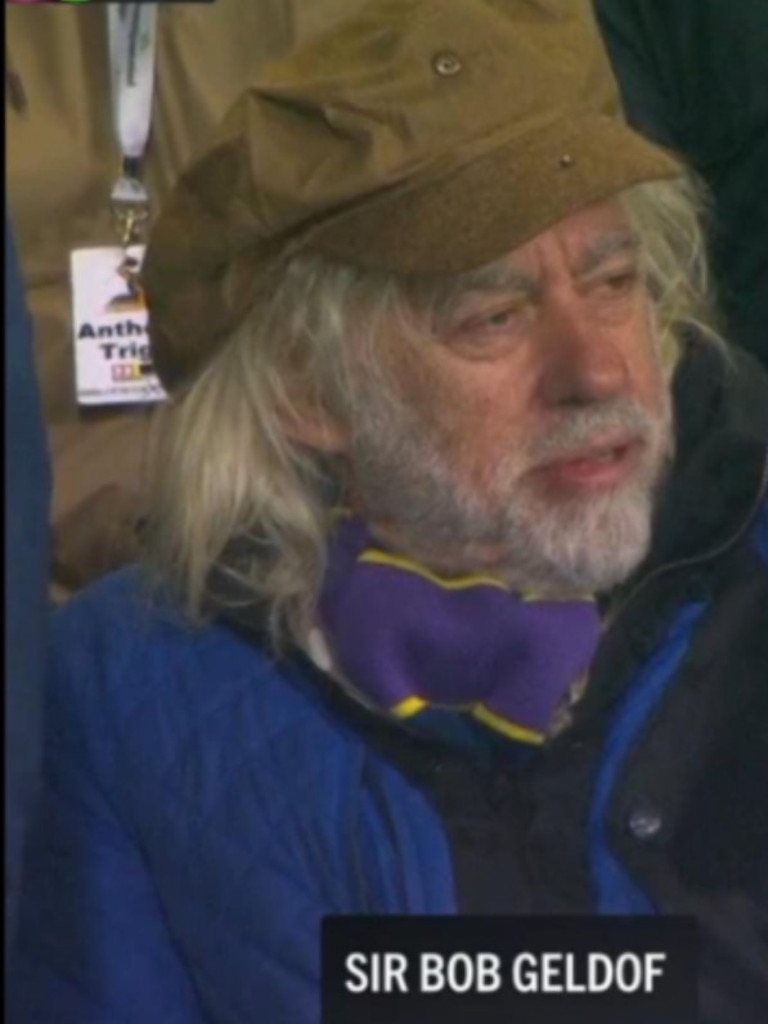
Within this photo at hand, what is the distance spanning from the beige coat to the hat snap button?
308 mm

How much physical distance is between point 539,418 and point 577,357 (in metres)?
0.05

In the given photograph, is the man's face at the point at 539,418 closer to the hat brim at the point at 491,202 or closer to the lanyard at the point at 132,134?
the hat brim at the point at 491,202

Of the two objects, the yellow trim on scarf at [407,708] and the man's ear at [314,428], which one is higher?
the man's ear at [314,428]

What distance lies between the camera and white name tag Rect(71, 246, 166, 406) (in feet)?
6.63

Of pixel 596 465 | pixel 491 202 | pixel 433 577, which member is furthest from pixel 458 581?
pixel 491 202

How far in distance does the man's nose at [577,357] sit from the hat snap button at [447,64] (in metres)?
0.16

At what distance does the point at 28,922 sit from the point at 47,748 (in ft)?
0.39

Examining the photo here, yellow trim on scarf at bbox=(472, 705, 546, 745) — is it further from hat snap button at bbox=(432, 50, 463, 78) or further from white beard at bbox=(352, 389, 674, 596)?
hat snap button at bbox=(432, 50, 463, 78)

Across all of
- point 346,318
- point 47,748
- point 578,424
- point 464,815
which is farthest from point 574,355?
point 47,748
